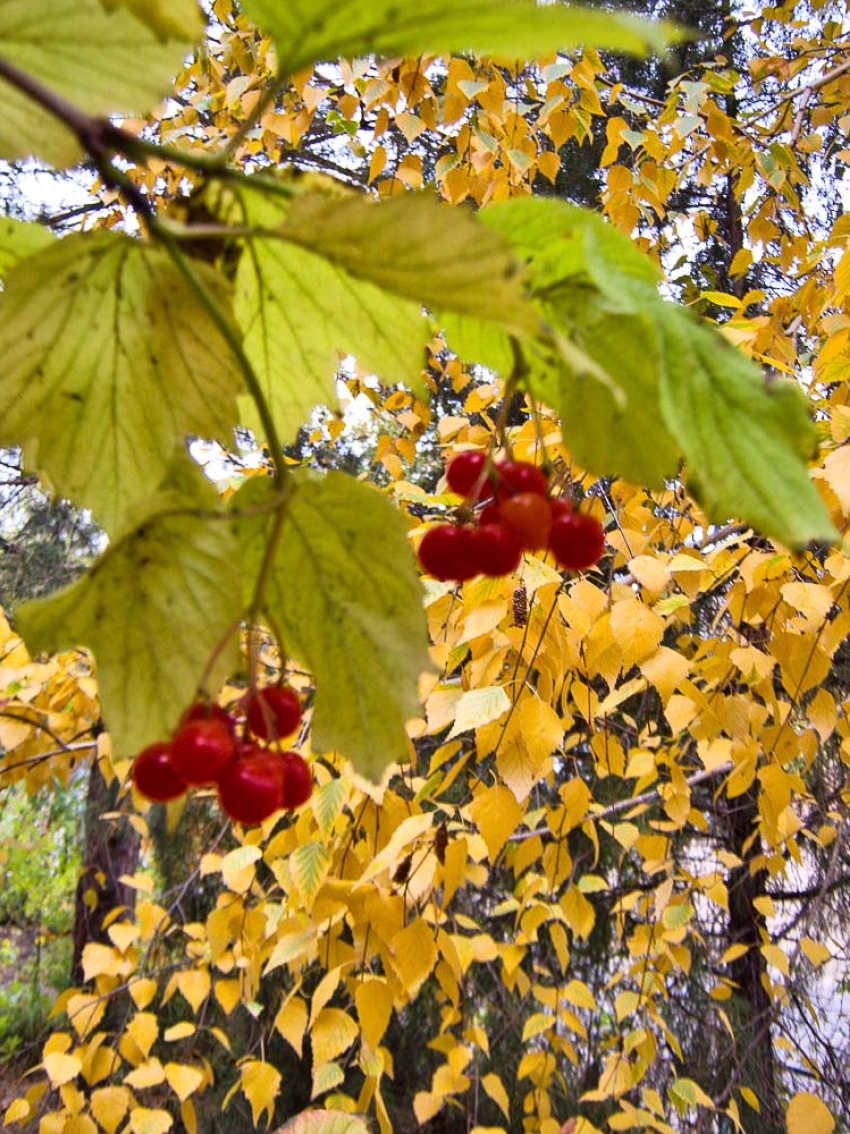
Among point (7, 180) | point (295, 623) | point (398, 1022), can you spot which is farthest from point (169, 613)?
point (7, 180)

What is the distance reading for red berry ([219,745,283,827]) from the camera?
274mm

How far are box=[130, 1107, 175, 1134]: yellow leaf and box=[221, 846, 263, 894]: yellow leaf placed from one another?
0.46 metres

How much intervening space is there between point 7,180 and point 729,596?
9.56ft

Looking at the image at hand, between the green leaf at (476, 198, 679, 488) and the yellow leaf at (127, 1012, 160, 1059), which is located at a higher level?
the green leaf at (476, 198, 679, 488)

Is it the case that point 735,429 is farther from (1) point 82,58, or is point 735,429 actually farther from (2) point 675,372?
(1) point 82,58

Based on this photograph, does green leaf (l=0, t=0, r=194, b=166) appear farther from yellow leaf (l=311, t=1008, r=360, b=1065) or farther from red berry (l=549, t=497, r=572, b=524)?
yellow leaf (l=311, t=1008, r=360, b=1065)

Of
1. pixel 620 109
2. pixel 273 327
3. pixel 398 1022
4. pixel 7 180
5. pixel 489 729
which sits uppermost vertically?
pixel 7 180

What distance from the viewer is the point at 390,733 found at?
0.93 ft

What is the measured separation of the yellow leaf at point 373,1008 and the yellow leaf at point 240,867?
0.24 metres

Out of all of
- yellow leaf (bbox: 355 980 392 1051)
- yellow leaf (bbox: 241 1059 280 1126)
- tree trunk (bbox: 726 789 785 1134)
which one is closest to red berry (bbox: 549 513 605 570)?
yellow leaf (bbox: 355 980 392 1051)

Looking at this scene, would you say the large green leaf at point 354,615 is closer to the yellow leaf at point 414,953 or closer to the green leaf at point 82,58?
the green leaf at point 82,58

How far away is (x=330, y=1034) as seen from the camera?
1056mm

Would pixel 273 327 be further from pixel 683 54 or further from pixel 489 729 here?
pixel 683 54

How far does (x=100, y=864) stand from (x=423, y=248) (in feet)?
12.0
